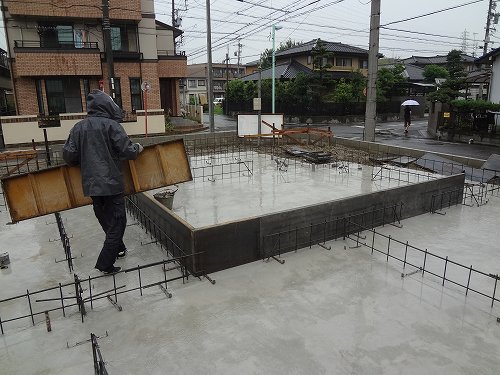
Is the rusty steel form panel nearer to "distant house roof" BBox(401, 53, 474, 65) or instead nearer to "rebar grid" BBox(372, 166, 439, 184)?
"rebar grid" BBox(372, 166, 439, 184)

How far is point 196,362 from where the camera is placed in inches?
142

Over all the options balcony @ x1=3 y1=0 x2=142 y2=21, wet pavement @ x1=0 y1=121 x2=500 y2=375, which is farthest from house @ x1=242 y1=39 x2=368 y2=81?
wet pavement @ x1=0 y1=121 x2=500 y2=375

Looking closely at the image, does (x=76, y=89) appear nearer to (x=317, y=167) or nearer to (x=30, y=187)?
(x=317, y=167)

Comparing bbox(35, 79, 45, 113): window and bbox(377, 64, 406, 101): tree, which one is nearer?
bbox(35, 79, 45, 113): window

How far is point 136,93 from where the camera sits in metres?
22.8

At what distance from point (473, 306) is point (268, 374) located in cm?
270

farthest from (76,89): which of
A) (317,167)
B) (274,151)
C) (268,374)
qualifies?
(268,374)

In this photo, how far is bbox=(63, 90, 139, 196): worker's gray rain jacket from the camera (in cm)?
491

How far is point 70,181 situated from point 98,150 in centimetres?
83

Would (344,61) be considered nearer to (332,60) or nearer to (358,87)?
(332,60)

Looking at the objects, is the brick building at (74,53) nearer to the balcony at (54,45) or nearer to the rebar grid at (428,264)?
the balcony at (54,45)

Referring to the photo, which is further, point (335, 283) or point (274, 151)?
point (274, 151)

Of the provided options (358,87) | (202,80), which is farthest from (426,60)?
(202,80)

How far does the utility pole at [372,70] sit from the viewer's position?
50.3 feet
